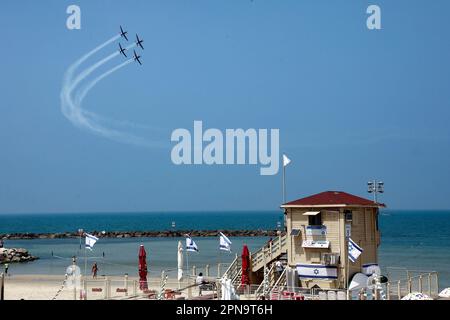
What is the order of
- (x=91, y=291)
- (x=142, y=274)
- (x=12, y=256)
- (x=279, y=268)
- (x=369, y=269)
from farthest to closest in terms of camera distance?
(x=12, y=256), (x=279, y=268), (x=142, y=274), (x=91, y=291), (x=369, y=269)

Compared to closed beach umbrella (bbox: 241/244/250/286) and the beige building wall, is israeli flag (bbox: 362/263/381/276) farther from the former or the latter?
closed beach umbrella (bbox: 241/244/250/286)

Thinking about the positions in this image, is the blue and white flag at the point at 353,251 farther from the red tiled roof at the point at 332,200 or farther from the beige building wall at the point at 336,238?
the red tiled roof at the point at 332,200

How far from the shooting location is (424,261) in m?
65.6

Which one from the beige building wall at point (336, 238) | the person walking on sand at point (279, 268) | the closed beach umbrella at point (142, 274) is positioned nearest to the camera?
the beige building wall at point (336, 238)

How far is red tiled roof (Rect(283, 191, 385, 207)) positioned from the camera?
2419 centimetres

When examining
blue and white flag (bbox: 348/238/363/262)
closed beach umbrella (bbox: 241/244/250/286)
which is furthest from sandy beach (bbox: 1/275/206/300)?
blue and white flag (bbox: 348/238/363/262)

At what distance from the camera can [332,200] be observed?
79.7ft

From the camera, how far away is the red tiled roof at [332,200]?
24188mm

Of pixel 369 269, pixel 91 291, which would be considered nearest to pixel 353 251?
pixel 369 269

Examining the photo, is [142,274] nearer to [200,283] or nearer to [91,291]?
[91,291]

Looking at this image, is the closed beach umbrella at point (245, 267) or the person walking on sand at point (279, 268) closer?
the closed beach umbrella at point (245, 267)

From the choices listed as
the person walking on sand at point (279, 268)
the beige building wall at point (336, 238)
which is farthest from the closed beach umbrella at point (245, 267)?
the beige building wall at point (336, 238)
